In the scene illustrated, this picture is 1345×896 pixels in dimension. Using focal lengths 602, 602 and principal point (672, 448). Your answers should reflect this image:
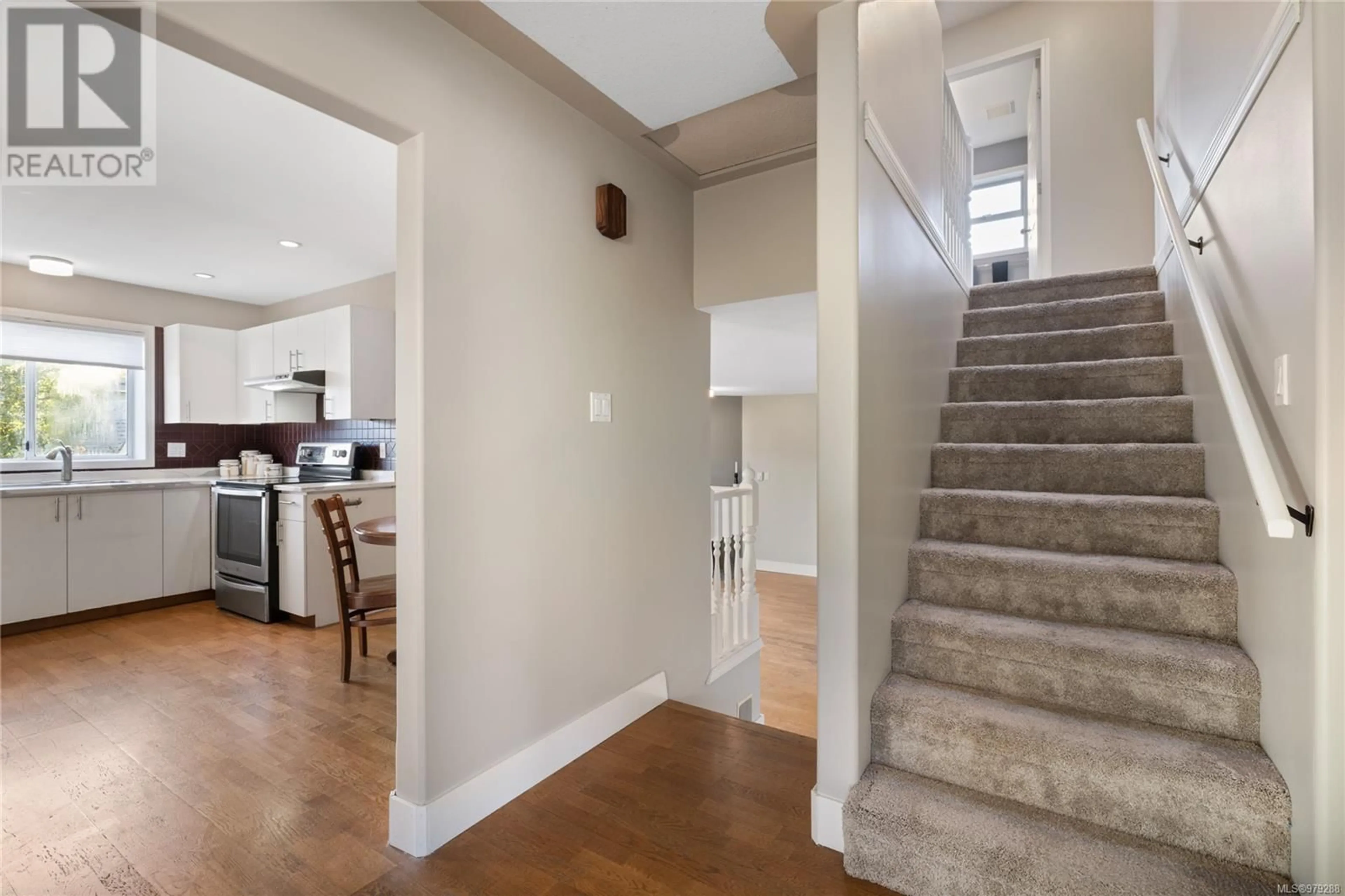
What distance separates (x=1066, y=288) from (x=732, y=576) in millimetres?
2473

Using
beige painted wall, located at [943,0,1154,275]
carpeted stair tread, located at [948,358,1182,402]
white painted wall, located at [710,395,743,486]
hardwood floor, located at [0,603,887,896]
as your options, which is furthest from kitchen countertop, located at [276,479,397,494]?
beige painted wall, located at [943,0,1154,275]

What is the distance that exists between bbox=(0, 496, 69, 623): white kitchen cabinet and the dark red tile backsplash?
1.15 m

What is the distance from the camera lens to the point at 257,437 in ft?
18.6

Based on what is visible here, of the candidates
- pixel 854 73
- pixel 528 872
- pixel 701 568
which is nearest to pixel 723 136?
pixel 854 73

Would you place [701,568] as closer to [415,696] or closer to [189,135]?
[415,696]

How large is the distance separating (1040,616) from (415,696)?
1.95 m

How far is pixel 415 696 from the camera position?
5.63ft

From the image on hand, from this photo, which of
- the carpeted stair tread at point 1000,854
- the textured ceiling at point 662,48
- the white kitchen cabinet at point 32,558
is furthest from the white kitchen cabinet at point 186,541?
the carpeted stair tread at point 1000,854

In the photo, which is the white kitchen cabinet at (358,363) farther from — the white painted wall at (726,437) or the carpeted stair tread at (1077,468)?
the white painted wall at (726,437)

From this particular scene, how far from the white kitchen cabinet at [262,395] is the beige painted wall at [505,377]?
12.5 feet

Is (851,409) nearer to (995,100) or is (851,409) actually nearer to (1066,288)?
(1066,288)

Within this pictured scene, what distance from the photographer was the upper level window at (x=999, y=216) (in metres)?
6.22

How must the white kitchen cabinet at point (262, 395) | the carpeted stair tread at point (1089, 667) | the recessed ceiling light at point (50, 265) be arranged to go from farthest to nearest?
1. the white kitchen cabinet at point (262, 395)
2. the recessed ceiling light at point (50, 265)
3. the carpeted stair tread at point (1089, 667)

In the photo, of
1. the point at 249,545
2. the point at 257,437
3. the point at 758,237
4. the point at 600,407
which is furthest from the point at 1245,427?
the point at 257,437
